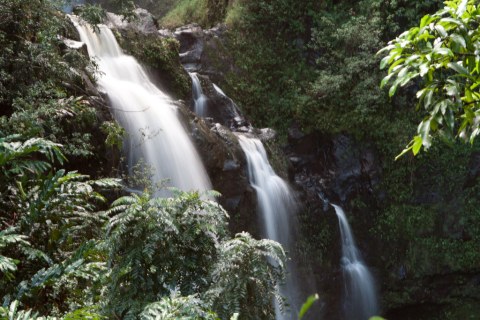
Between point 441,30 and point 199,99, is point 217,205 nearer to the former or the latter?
point 441,30

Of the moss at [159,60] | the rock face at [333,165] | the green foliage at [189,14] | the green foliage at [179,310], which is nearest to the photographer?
the green foliage at [179,310]

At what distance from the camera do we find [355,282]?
497 inches

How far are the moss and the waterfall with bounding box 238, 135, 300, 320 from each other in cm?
216

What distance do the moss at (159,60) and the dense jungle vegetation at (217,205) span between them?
5.73ft

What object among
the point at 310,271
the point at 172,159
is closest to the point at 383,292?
the point at 310,271

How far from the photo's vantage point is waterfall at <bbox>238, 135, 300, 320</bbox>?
415 inches

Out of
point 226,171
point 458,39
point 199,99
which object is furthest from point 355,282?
point 458,39

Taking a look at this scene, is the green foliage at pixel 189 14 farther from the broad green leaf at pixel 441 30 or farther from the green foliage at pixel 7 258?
the broad green leaf at pixel 441 30

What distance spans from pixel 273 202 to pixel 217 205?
722 centimetres

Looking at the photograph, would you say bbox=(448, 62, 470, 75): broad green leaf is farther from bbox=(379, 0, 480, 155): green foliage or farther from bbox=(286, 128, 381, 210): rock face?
bbox=(286, 128, 381, 210): rock face

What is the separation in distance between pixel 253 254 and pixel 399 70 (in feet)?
5.69

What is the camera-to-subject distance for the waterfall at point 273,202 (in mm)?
10531

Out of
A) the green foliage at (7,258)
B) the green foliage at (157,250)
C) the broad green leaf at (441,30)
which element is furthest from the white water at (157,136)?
the broad green leaf at (441,30)

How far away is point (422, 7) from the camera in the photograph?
1518cm
